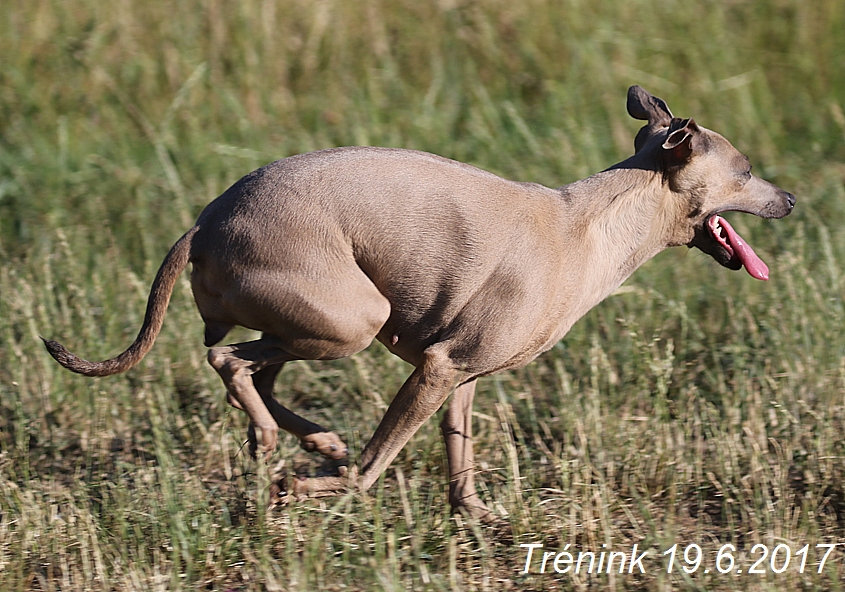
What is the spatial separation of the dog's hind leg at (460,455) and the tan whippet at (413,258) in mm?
452

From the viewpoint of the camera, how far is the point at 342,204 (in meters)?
4.25

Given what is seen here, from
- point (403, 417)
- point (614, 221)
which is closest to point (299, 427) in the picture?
point (403, 417)

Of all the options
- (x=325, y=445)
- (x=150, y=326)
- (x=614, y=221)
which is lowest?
(x=325, y=445)

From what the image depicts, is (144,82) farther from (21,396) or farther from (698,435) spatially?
(698,435)

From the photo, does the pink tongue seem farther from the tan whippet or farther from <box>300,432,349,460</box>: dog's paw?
<box>300,432,349,460</box>: dog's paw

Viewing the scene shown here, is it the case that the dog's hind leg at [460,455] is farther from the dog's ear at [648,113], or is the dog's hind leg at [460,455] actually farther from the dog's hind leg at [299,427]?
the dog's ear at [648,113]

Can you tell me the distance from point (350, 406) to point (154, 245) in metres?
1.96

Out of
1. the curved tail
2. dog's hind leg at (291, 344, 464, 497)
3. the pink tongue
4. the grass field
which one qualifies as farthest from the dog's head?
the curved tail

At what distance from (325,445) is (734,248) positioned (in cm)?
198

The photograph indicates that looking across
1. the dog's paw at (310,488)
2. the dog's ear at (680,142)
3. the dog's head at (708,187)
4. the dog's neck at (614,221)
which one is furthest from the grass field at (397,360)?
the dog's ear at (680,142)

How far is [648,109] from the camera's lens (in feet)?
16.2

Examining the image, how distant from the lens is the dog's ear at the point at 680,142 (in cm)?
438

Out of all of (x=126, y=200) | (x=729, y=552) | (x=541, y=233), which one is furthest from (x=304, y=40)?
(x=729, y=552)

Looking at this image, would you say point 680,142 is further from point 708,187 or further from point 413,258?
point 413,258
